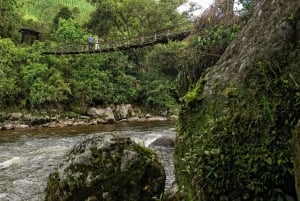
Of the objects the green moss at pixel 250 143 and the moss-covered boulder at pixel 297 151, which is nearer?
the moss-covered boulder at pixel 297 151

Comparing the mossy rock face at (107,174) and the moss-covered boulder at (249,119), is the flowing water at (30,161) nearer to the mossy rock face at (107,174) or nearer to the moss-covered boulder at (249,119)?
the mossy rock face at (107,174)

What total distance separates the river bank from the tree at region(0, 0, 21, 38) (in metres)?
6.52

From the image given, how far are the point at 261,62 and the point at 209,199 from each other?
3.38 ft

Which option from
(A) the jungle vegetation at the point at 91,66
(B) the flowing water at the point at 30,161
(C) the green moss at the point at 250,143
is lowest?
(B) the flowing water at the point at 30,161

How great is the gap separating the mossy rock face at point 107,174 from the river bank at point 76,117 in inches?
377

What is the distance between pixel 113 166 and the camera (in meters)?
4.35

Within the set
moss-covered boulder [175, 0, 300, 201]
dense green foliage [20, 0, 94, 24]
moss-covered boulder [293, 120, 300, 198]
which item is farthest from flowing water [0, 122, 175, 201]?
dense green foliage [20, 0, 94, 24]

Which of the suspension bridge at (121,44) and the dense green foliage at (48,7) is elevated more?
the dense green foliage at (48,7)

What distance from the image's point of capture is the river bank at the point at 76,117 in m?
16.0

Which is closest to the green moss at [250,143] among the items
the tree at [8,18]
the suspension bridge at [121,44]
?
the suspension bridge at [121,44]

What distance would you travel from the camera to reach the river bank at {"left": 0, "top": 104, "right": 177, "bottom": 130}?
1605 cm

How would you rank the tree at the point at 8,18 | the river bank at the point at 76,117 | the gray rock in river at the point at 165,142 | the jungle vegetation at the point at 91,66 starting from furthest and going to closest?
the tree at the point at 8,18 < the jungle vegetation at the point at 91,66 < the river bank at the point at 76,117 < the gray rock in river at the point at 165,142

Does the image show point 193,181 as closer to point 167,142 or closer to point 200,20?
point 200,20

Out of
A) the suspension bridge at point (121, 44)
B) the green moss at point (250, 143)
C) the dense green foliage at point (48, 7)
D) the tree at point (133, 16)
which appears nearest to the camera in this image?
the green moss at point (250, 143)
